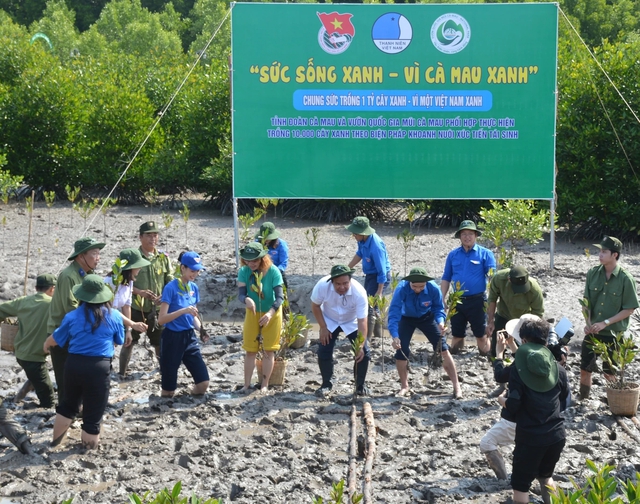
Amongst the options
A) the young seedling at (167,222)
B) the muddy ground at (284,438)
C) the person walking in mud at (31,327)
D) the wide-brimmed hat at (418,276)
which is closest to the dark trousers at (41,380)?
the person walking in mud at (31,327)

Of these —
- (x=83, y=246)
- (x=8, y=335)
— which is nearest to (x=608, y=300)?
(x=83, y=246)

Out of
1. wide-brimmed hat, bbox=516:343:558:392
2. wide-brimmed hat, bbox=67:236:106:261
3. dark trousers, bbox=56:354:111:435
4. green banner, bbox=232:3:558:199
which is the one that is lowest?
dark trousers, bbox=56:354:111:435

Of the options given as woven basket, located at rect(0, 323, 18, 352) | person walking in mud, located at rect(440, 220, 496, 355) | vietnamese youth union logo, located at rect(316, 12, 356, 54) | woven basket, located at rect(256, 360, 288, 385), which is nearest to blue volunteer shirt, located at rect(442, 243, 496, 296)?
person walking in mud, located at rect(440, 220, 496, 355)

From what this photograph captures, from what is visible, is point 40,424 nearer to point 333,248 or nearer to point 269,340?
point 269,340

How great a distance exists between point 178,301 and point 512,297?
331cm

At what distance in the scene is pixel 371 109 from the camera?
522 inches

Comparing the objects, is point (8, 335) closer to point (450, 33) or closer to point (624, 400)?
point (624, 400)

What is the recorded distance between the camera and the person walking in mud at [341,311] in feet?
28.0

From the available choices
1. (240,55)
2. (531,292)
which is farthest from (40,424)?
(240,55)

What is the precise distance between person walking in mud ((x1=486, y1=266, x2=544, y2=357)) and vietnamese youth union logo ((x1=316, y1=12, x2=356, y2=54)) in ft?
18.6

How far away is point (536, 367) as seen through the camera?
595 centimetres

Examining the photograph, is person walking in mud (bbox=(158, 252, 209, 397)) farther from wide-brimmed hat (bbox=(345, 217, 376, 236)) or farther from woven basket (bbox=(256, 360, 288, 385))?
wide-brimmed hat (bbox=(345, 217, 376, 236))

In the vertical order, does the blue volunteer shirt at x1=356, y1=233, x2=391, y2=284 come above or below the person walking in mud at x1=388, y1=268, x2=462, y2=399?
above

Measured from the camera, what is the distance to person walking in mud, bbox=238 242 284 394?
8688mm
